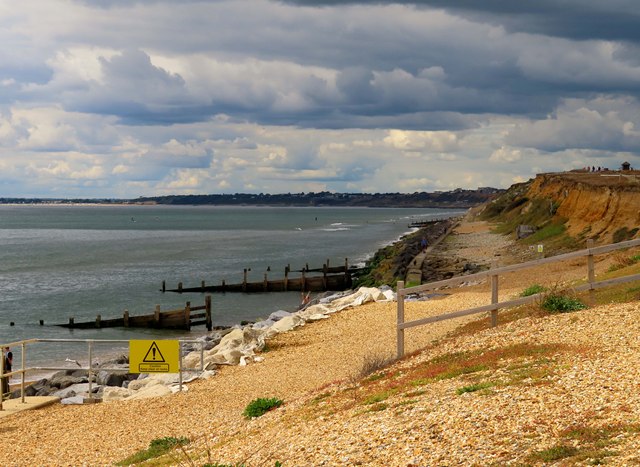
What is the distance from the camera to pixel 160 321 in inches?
1674

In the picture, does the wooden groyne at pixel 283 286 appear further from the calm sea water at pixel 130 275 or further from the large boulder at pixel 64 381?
the large boulder at pixel 64 381

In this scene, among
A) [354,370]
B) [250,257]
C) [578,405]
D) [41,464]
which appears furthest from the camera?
[250,257]

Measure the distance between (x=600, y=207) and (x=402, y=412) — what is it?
48.0 metres

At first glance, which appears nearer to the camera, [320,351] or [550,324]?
[550,324]

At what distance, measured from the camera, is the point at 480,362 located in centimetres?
1140

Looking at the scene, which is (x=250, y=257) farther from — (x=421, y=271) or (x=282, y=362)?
(x=282, y=362)

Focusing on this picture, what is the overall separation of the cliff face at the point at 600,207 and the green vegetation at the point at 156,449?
112 feet

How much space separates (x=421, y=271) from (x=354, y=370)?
3497 centimetres

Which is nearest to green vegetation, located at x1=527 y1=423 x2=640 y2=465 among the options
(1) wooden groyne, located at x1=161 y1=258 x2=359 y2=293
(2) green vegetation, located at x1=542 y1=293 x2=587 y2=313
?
(2) green vegetation, located at x1=542 y1=293 x2=587 y2=313

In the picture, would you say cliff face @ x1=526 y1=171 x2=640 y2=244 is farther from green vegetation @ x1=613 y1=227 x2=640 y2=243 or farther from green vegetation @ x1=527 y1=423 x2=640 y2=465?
green vegetation @ x1=527 y1=423 x2=640 y2=465

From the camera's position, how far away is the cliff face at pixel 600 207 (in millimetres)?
47875

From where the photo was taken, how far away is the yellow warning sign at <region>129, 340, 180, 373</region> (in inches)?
683

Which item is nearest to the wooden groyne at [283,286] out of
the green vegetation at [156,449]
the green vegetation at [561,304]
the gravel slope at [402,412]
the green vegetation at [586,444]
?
the gravel slope at [402,412]

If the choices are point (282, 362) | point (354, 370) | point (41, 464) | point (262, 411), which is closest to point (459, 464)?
point (262, 411)
